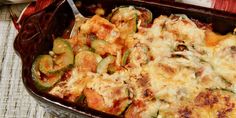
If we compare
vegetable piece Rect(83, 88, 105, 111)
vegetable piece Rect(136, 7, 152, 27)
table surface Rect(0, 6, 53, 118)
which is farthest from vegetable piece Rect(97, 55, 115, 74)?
table surface Rect(0, 6, 53, 118)

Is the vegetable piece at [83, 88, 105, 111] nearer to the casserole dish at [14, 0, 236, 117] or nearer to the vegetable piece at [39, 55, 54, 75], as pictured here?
the casserole dish at [14, 0, 236, 117]

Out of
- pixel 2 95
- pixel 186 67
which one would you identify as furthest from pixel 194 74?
pixel 2 95

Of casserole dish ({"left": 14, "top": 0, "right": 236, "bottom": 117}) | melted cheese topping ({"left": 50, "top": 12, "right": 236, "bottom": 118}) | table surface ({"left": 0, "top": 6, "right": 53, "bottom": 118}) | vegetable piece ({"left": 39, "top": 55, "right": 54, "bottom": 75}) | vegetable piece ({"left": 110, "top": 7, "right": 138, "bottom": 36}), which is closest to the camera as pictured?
melted cheese topping ({"left": 50, "top": 12, "right": 236, "bottom": 118})

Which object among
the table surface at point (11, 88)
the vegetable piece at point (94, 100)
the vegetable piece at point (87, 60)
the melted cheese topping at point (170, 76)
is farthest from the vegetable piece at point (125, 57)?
the table surface at point (11, 88)

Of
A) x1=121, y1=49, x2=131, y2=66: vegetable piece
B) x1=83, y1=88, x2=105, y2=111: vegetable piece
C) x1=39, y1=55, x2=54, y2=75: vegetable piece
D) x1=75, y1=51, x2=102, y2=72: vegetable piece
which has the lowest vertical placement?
x1=83, y1=88, x2=105, y2=111: vegetable piece

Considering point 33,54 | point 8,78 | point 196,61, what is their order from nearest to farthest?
point 196,61 < point 33,54 < point 8,78

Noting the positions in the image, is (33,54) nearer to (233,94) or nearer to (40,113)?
(40,113)
